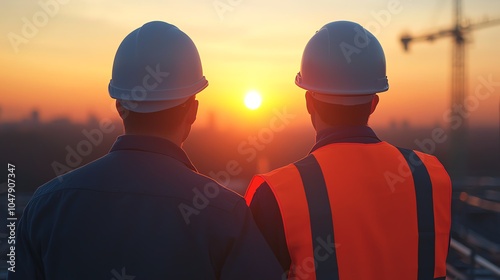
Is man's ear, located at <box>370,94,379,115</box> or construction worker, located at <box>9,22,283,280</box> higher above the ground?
man's ear, located at <box>370,94,379,115</box>

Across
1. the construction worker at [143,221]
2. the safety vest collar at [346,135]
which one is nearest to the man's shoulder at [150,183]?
the construction worker at [143,221]

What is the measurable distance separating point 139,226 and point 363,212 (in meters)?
1.01

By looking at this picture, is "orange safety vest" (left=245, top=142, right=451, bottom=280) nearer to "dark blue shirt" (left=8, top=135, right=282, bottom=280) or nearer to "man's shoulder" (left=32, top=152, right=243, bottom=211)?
"dark blue shirt" (left=8, top=135, right=282, bottom=280)

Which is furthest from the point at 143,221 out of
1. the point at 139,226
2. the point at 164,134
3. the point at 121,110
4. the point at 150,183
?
the point at 121,110

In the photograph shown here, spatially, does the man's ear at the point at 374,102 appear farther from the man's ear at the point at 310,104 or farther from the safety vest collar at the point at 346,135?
the man's ear at the point at 310,104

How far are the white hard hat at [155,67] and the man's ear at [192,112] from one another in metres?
0.04

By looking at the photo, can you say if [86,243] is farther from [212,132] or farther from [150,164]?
[212,132]

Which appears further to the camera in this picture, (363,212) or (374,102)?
(374,102)

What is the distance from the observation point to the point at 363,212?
2.20m

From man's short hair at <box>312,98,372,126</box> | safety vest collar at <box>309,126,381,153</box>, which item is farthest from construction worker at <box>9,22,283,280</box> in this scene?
man's short hair at <box>312,98,372,126</box>

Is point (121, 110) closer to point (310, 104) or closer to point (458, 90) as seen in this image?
point (310, 104)

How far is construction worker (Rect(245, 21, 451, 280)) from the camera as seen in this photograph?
216 cm

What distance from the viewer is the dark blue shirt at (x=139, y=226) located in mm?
1772

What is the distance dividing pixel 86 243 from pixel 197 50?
1012mm
